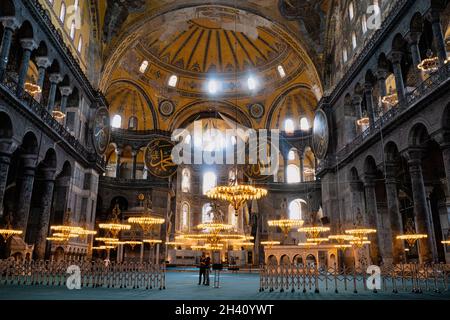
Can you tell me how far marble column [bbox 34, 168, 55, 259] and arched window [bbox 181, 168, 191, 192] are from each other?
13.6m

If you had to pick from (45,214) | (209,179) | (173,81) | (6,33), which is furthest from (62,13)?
(209,179)

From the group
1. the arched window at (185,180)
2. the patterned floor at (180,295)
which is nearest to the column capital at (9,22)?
the patterned floor at (180,295)

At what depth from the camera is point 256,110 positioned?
25.1 metres

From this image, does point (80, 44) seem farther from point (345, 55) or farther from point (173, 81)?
point (345, 55)

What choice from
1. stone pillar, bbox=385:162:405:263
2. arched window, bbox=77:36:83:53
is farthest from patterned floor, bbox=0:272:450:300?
arched window, bbox=77:36:83:53

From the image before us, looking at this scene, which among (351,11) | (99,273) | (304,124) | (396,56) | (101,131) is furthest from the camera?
(304,124)

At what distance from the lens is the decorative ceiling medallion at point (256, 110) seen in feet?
82.1

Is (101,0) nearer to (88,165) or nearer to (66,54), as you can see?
(66,54)

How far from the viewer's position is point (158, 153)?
20.2 meters

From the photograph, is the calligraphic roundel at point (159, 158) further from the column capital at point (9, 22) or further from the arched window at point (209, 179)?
the column capital at point (9, 22)

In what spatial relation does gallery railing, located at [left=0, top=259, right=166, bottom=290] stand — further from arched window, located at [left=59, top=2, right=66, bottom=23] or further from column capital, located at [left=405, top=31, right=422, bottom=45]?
column capital, located at [left=405, top=31, right=422, bottom=45]

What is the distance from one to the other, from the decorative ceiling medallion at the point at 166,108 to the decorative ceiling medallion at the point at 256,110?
18.6 feet

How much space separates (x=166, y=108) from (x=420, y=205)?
59.0 ft
